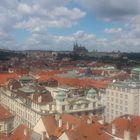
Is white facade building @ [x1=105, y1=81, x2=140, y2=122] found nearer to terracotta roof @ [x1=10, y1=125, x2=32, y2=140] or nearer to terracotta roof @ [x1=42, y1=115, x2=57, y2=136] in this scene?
terracotta roof @ [x1=42, y1=115, x2=57, y2=136]

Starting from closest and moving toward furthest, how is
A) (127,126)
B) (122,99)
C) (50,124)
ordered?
(127,126) → (50,124) → (122,99)

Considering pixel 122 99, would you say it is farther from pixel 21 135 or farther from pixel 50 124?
pixel 21 135

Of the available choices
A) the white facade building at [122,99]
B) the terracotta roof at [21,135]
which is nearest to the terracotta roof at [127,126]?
the terracotta roof at [21,135]

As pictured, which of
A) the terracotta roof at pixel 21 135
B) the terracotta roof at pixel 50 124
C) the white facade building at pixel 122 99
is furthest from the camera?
the white facade building at pixel 122 99

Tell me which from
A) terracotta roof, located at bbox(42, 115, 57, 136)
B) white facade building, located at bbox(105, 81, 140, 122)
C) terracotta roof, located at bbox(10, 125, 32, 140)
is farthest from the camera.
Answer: white facade building, located at bbox(105, 81, 140, 122)

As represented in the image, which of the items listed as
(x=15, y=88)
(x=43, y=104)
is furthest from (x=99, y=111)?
(x=15, y=88)

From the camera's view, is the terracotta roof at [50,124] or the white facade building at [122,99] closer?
the terracotta roof at [50,124]

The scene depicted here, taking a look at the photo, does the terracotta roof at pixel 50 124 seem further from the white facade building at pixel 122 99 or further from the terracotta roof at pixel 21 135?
the white facade building at pixel 122 99

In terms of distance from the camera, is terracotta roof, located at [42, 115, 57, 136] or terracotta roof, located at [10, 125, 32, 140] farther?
terracotta roof, located at [42, 115, 57, 136]

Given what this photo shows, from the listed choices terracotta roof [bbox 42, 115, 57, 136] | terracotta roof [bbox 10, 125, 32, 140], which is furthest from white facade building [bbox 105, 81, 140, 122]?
terracotta roof [bbox 10, 125, 32, 140]

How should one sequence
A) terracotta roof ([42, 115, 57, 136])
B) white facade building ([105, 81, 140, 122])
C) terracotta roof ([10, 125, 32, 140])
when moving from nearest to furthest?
terracotta roof ([10, 125, 32, 140])
terracotta roof ([42, 115, 57, 136])
white facade building ([105, 81, 140, 122])

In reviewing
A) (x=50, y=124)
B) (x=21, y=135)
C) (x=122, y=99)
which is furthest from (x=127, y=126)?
(x=122, y=99)

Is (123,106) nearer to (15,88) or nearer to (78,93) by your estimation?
(78,93)

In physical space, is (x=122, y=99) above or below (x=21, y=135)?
above
